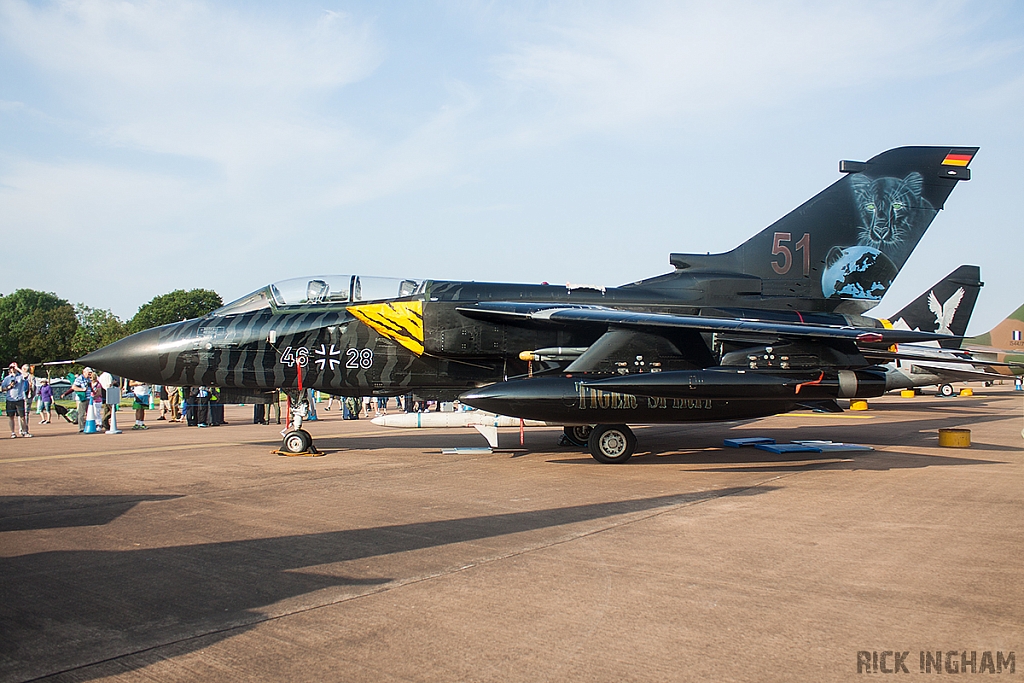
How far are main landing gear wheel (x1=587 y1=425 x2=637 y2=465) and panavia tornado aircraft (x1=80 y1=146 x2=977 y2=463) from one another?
0.03m

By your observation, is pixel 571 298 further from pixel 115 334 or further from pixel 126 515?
pixel 115 334

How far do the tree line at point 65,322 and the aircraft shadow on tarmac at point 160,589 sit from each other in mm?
69376

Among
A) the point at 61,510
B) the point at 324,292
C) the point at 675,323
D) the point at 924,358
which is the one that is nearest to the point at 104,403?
the point at 324,292

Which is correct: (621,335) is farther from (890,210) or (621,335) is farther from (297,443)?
(890,210)

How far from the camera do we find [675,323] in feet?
34.2

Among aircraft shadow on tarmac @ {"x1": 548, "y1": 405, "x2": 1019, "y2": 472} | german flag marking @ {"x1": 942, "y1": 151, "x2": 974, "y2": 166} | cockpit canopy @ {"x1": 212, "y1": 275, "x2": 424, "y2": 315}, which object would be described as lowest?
aircraft shadow on tarmac @ {"x1": 548, "y1": 405, "x2": 1019, "y2": 472}

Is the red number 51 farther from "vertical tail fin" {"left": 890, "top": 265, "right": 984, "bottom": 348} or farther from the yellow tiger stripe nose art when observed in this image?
"vertical tail fin" {"left": 890, "top": 265, "right": 984, "bottom": 348}

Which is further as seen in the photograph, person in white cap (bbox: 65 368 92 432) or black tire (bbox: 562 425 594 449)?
person in white cap (bbox: 65 368 92 432)

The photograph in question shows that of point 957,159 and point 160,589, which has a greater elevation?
point 957,159

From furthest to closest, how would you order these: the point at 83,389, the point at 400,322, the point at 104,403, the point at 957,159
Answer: the point at 83,389
the point at 104,403
the point at 957,159
the point at 400,322

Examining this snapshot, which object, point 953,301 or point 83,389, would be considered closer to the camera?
point 83,389

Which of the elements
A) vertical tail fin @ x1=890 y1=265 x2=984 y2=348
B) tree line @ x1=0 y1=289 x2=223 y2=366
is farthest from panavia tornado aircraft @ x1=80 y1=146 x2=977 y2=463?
tree line @ x1=0 y1=289 x2=223 y2=366

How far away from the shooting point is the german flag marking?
42.2 ft

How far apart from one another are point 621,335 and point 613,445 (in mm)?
1684
